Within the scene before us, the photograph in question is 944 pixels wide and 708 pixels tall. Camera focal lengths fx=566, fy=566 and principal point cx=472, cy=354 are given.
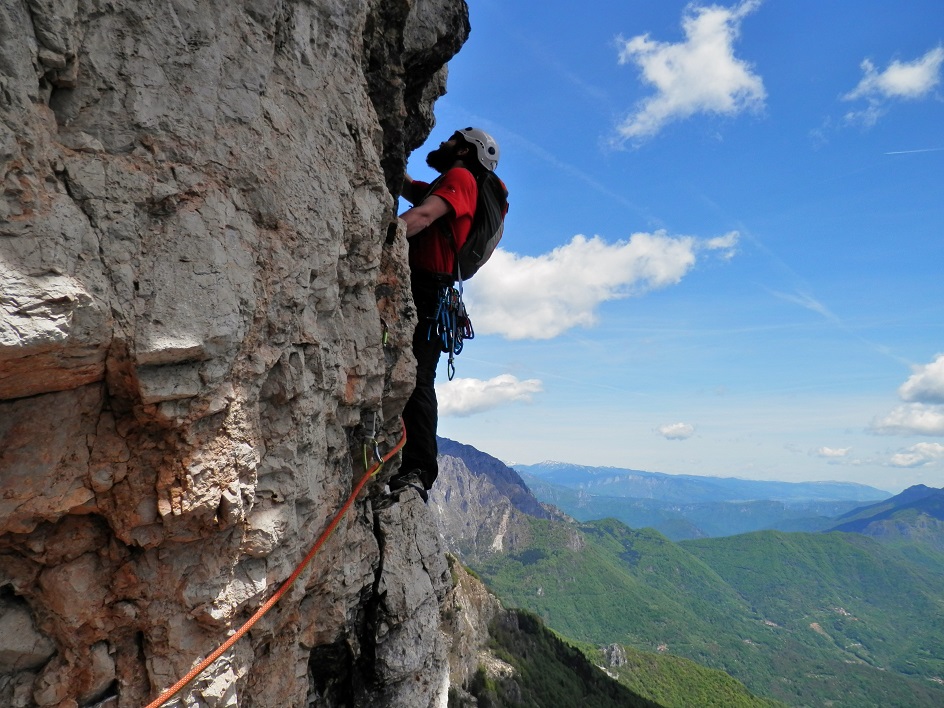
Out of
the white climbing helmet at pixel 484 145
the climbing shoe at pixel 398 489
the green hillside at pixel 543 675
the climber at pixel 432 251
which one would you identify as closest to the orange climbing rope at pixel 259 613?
the climbing shoe at pixel 398 489

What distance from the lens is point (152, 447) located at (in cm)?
345

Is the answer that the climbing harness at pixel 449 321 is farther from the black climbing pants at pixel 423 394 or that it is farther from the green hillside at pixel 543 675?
the green hillside at pixel 543 675

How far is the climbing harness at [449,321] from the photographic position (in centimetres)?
655

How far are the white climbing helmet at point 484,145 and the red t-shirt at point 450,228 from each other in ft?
1.15

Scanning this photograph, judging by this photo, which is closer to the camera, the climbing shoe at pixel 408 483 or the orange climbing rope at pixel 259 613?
the orange climbing rope at pixel 259 613

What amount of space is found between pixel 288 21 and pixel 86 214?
8.04ft

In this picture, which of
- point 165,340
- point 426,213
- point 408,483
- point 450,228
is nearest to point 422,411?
point 408,483

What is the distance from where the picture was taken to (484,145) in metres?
6.71

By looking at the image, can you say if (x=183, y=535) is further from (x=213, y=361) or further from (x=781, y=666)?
(x=781, y=666)

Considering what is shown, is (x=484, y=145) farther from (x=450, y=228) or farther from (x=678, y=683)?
(x=678, y=683)

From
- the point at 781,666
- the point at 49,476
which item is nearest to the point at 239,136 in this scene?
the point at 49,476

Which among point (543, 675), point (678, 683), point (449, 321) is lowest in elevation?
point (678, 683)

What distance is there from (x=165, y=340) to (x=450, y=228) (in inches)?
145

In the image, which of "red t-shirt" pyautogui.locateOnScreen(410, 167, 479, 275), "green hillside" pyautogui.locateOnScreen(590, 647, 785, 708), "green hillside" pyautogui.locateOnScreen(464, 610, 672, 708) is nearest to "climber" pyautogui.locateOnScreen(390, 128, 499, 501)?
"red t-shirt" pyautogui.locateOnScreen(410, 167, 479, 275)
